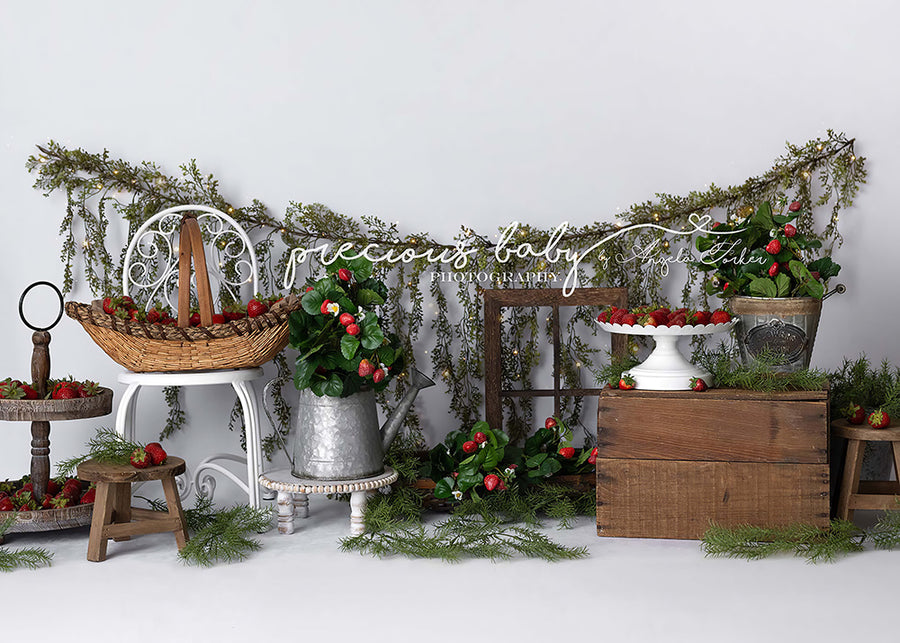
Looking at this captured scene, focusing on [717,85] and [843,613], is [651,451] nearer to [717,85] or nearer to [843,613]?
[843,613]

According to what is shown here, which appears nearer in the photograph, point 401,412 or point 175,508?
point 175,508

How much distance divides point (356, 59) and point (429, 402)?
1266 millimetres

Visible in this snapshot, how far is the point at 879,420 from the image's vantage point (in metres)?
2.72

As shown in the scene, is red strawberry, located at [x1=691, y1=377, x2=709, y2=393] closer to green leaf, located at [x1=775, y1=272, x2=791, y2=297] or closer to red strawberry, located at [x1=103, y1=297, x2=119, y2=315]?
green leaf, located at [x1=775, y1=272, x2=791, y2=297]

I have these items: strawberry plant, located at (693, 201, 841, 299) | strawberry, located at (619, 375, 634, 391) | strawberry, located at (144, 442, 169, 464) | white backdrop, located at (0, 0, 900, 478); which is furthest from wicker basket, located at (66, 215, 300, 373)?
strawberry plant, located at (693, 201, 841, 299)

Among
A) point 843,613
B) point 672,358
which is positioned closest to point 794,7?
point 672,358

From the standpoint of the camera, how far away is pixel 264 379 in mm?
3486

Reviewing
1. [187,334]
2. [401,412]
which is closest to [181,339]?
[187,334]

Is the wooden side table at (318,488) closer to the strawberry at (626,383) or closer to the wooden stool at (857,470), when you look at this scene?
the strawberry at (626,383)

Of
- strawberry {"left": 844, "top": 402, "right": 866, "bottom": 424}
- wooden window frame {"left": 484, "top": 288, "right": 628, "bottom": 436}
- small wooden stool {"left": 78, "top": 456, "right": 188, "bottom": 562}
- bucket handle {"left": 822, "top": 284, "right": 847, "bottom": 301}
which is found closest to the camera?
small wooden stool {"left": 78, "top": 456, "right": 188, "bottom": 562}

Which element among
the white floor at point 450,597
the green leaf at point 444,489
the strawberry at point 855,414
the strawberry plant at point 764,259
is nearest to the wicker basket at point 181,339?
the white floor at point 450,597

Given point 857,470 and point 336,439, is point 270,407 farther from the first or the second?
point 857,470

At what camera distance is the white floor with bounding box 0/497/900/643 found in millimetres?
2027

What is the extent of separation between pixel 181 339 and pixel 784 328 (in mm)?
1789
